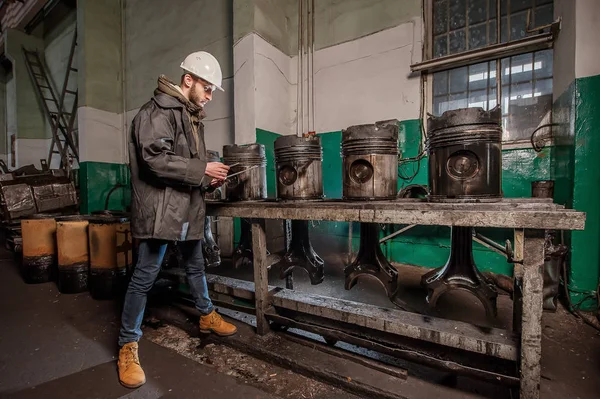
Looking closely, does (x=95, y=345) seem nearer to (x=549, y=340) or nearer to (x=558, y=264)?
(x=549, y=340)

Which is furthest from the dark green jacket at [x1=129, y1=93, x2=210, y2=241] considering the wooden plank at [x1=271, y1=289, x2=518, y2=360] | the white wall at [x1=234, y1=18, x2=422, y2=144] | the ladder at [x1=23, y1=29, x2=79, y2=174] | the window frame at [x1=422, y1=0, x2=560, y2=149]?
the ladder at [x1=23, y1=29, x2=79, y2=174]

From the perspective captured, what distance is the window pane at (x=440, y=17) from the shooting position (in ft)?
12.2

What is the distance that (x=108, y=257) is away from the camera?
2.88 meters

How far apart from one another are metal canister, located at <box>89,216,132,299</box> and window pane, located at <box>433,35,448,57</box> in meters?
4.20

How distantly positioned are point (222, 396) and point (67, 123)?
9.15 metres

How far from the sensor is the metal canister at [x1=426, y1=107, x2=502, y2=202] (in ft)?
4.87

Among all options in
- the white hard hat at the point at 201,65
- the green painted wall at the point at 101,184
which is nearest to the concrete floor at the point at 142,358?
the white hard hat at the point at 201,65

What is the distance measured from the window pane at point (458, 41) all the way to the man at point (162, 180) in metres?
3.27

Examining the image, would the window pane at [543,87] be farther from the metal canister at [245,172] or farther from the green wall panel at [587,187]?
the metal canister at [245,172]

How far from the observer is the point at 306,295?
2.04 meters

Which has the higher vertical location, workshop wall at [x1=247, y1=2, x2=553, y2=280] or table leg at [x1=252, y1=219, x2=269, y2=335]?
workshop wall at [x1=247, y1=2, x2=553, y2=280]

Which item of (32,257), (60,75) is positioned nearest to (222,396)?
(32,257)

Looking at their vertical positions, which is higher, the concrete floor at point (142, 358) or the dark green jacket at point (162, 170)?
the dark green jacket at point (162, 170)

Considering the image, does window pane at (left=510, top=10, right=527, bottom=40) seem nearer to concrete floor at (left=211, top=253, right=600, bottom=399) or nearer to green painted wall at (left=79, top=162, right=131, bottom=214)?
concrete floor at (left=211, top=253, right=600, bottom=399)
